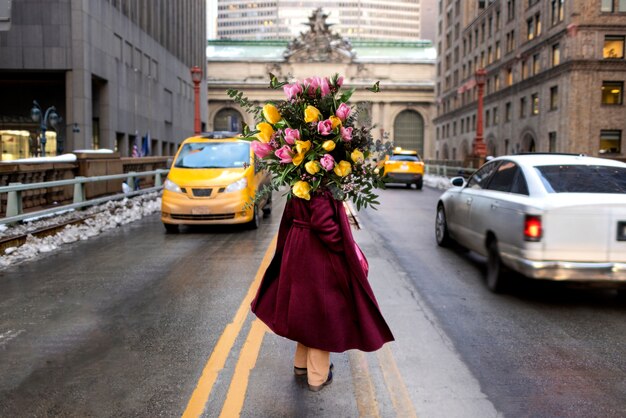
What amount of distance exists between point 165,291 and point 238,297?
1.00m

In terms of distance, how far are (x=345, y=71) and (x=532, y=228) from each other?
273 ft

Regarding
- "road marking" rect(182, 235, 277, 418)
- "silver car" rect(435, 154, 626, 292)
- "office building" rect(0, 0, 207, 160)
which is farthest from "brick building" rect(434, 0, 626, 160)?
"road marking" rect(182, 235, 277, 418)

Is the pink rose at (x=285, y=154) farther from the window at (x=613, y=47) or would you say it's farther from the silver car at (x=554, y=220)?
the window at (x=613, y=47)

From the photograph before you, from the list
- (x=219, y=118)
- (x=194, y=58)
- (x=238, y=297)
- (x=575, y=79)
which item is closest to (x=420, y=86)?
(x=219, y=118)

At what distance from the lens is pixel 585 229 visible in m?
6.46

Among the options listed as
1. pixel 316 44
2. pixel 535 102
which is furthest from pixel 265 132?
pixel 316 44

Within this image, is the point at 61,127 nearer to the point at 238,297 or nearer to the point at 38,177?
the point at 38,177

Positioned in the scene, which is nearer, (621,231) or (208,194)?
(621,231)

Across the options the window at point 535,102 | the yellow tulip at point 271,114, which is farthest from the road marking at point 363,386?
the window at point 535,102

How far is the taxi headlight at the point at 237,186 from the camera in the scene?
12445mm

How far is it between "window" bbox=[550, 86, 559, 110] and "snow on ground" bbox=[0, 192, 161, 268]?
31626mm

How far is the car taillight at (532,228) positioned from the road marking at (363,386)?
8.48 feet

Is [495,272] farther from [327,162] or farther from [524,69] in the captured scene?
[524,69]

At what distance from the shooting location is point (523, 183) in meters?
7.33
